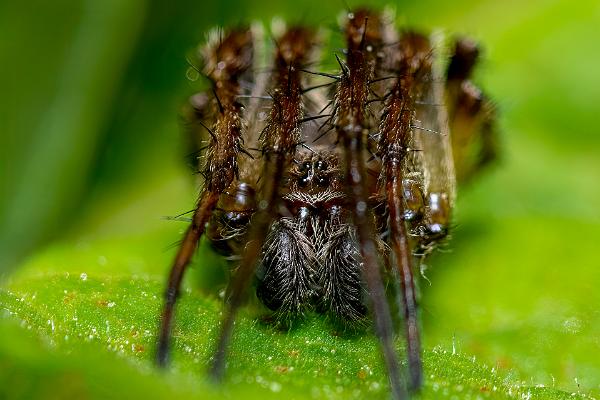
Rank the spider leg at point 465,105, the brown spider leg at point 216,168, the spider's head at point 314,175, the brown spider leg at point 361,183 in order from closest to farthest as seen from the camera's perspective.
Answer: the brown spider leg at point 361,183 < the brown spider leg at point 216,168 < the spider's head at point 314,175 < the spider leg at point 465,105

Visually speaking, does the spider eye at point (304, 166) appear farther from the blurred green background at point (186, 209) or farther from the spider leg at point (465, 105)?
the spider leg at point (465, 105)

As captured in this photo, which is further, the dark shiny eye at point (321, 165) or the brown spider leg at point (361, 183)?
the dark shiny eye at point (321, 165)

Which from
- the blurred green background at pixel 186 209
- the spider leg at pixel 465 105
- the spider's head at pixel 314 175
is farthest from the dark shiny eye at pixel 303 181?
the spider leg at pixel 465 105

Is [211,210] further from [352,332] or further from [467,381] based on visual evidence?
[467,381]

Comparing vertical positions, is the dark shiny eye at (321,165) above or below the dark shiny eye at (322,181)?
above

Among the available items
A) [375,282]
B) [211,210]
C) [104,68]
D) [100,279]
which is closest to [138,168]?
[104,68]

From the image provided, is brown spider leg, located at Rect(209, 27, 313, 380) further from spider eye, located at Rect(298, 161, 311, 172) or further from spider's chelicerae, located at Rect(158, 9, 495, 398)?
spider eye, located at Rect(298, 161, 311, 172)

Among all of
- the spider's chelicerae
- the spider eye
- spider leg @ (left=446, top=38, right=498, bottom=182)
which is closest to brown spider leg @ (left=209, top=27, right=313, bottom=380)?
the spider's chelicerae
